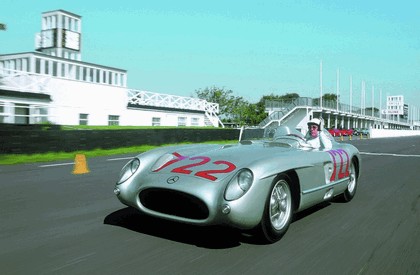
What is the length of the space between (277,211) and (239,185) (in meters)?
0.74

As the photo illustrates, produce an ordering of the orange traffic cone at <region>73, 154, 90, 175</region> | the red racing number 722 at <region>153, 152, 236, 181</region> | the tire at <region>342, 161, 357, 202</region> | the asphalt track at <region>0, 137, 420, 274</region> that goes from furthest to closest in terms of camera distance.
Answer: the orange traffic cone at <region>73, 154, 90, 175</region>, the tire at <region>342, 161, 357, 202</region>, the red racing number 722 at <region>153, 152, 236, 181</region>, the asphalt track at <region>0, 137, 420, 274</region>

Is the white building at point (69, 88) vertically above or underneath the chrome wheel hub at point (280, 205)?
above

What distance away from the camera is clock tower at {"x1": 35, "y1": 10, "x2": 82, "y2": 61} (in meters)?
31.0

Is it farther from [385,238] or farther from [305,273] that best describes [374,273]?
[385,238]

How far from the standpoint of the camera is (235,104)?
2876 inches

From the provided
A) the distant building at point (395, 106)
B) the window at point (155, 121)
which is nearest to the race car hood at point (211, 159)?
the window at point (155, 121)

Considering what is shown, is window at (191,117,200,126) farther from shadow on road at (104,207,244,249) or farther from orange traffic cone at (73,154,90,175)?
shadow on road at (104,207,244,249)

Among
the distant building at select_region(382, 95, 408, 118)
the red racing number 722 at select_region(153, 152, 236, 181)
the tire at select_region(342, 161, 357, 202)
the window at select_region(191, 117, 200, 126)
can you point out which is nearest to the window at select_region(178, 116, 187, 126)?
the window at select_region(191, 117, 200, 126)

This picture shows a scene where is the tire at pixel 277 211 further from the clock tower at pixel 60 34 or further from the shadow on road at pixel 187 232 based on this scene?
the clock tower at pixel 60 34

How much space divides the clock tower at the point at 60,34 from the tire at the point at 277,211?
1185 inches

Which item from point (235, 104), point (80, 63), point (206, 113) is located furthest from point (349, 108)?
point (80, 63)

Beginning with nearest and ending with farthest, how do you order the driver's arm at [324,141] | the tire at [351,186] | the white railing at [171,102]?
1. the driver's arm at [324,141]
2. the tire at [351,186]
3. the white railing at [171,102]

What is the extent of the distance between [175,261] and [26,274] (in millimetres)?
1178

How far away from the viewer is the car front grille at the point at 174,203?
3818 millimetres
